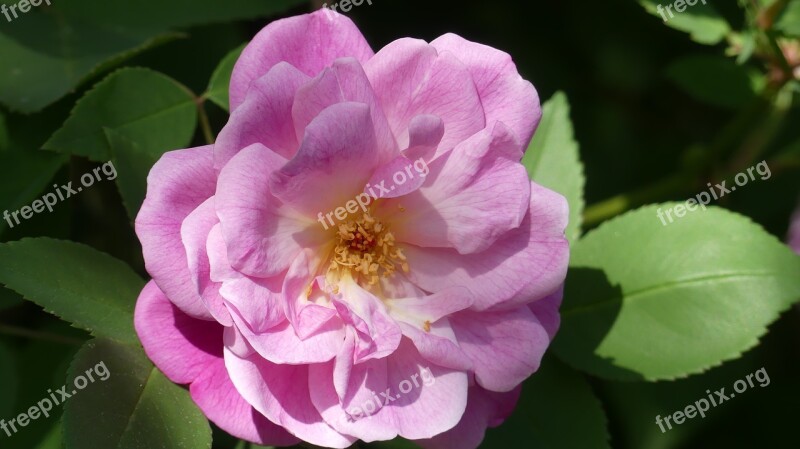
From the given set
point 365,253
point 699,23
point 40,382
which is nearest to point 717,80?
point 699,23

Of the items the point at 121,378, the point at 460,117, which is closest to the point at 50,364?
the point at 121,378

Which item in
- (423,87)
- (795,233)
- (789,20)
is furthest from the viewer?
(795,233)

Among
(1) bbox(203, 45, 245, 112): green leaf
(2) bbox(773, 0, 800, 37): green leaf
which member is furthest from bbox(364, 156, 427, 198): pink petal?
(2) bbox(773, 0, 800, 37): green leaf

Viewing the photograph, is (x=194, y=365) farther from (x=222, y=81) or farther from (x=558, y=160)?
(x=558, y=160)

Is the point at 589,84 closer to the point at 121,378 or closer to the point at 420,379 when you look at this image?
the point at 420,379

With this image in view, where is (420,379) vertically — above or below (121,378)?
below

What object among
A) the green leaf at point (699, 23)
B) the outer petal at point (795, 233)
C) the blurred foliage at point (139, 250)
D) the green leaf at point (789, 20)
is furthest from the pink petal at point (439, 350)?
the outer petal at point (795, 233)
